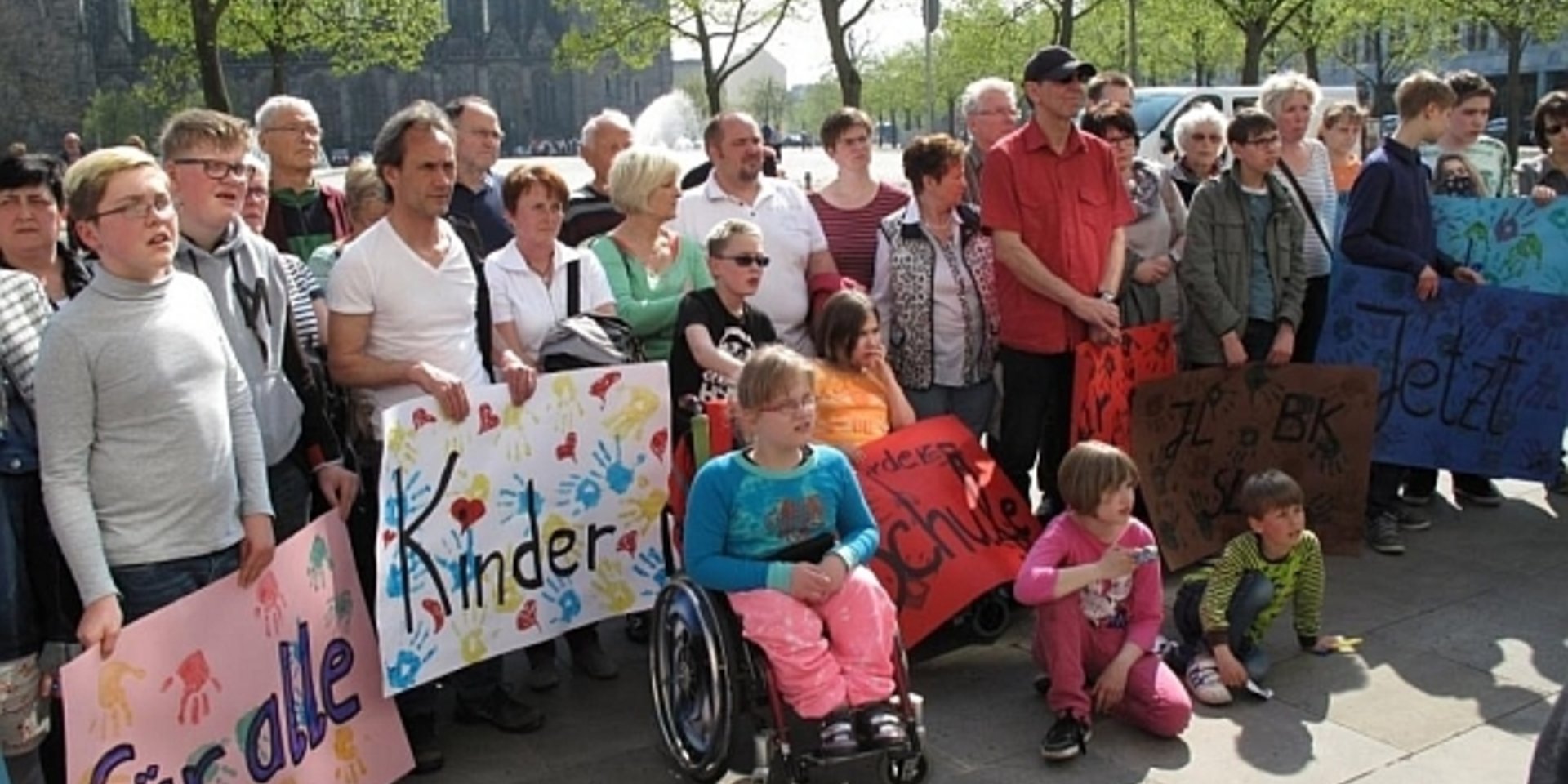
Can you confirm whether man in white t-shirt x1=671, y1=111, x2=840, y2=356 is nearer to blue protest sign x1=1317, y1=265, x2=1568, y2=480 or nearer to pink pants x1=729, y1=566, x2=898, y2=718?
pink pants x1=729, y1=566, x2=898, y2=718

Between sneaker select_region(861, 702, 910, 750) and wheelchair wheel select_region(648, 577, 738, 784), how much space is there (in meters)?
0.36

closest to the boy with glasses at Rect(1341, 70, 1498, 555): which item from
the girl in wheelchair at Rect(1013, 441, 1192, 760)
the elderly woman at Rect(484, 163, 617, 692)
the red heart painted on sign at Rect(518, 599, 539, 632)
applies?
the girl in wheelchair at Rect(1013, 441, 1192, 760)

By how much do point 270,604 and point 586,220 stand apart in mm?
2795

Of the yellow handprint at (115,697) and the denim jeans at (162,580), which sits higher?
the denim jeans at (162,580)

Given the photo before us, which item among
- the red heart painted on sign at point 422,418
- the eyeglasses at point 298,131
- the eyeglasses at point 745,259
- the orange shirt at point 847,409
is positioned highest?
the eyeglasses at point 298,131

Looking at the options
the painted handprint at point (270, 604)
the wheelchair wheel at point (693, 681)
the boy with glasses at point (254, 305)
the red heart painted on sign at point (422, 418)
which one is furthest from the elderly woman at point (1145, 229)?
the painted handprint at point (270, 604)

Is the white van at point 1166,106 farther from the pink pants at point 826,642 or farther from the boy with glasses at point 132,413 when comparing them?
the boy with glasses at point 132,413

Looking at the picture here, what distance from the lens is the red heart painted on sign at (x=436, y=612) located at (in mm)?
4273

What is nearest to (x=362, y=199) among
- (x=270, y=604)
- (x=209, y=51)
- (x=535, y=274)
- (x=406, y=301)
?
(x=535, y=274)

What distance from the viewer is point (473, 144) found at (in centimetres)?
586

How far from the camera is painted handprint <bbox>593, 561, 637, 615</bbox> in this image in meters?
4.78

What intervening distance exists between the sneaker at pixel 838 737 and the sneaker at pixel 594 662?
1452 millimetres

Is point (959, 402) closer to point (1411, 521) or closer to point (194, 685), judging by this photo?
point (1411, 521)

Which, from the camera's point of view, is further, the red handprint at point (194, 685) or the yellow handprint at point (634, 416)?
the yellow handprint at point (634, 416)
